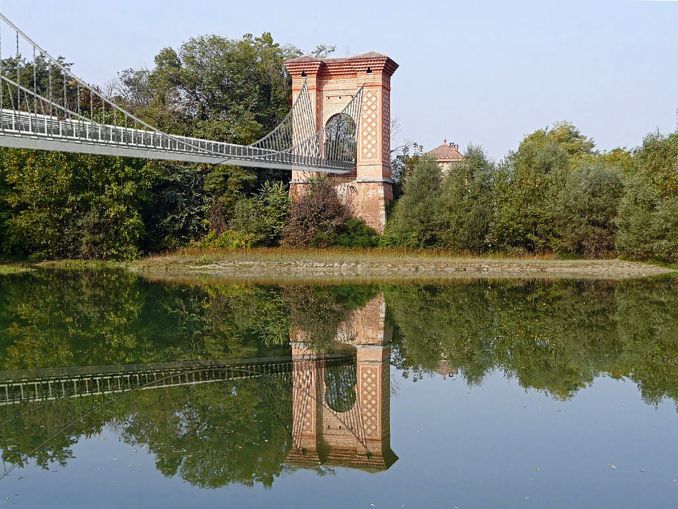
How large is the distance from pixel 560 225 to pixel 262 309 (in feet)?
46.3

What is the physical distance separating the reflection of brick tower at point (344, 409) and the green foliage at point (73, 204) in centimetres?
1803

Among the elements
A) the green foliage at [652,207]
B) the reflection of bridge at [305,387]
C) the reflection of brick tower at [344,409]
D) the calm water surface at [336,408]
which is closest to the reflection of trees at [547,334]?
the calm water surface at [336,408]

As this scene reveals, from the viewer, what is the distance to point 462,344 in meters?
10.6

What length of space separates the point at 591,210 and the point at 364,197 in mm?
8260

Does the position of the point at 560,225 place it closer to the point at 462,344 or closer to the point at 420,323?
the point at 420,323

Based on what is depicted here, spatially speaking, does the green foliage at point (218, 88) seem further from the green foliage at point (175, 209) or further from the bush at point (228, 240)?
the bush at point (228, 240)

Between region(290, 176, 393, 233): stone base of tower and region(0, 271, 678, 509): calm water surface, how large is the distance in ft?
47.8

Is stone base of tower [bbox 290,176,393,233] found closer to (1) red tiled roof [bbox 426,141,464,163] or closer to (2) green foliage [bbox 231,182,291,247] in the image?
(2) green foliage [bbox 231,182,291,247]

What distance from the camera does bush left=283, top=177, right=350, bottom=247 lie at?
90.5 feet

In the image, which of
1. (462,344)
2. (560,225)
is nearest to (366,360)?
(462,344)

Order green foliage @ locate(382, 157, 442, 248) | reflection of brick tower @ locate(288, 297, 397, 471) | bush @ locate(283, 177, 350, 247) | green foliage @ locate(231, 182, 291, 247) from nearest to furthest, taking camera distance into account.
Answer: reflection of brick tower @ locate(288, 297, 397, 471)
green foliage @ locate(382, 157, 442, 248)
bush @ locate(283, 177, 350, 247)
green foliage @ locate(231, 182, 291, 247)

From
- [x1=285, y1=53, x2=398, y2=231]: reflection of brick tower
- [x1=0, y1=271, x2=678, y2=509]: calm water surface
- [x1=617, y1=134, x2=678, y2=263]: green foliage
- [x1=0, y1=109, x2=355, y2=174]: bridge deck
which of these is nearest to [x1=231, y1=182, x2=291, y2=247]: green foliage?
[x1=285, y1=53, x2=398, y2=231]: reflection of brick tower

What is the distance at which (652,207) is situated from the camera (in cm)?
2364

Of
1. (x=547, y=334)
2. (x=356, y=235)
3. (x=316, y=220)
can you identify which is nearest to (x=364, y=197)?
(x=356, y=235)
